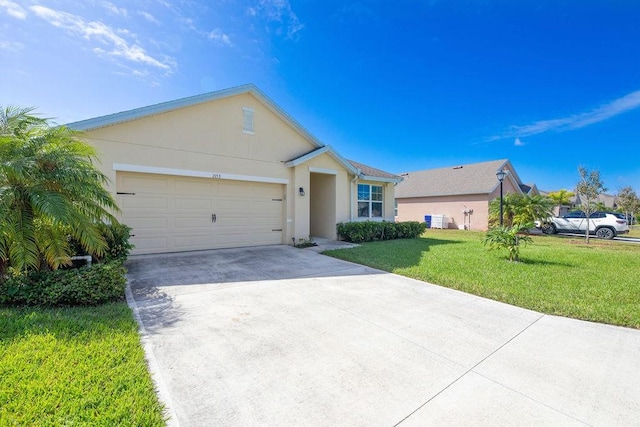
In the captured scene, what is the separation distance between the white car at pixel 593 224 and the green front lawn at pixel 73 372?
78.0 feet

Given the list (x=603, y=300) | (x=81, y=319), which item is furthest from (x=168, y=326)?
(x=603, y=300)

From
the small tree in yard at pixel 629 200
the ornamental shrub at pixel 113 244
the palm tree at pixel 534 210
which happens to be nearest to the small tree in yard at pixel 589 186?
the palm tree at pixel 534 210

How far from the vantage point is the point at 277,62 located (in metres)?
12.3

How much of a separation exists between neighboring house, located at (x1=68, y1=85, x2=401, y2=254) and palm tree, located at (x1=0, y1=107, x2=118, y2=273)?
2.63 m

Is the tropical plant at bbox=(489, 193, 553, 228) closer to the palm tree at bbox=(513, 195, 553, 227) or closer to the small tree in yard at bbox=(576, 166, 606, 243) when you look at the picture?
the palm tree at bbox=(513, 195, 553, 227)

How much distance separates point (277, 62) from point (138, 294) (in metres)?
11.0

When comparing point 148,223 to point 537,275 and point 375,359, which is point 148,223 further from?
point 537,275

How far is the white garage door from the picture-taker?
8438mm

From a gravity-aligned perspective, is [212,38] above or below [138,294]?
above

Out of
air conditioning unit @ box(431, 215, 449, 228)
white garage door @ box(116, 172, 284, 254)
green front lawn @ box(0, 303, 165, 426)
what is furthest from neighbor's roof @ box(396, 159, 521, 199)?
green front lawn @ box(0, 303, 165, 426)

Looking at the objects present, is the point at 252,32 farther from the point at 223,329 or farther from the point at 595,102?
the point at 595,102

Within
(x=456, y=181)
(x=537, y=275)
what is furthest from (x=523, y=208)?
(x=537, y=275)

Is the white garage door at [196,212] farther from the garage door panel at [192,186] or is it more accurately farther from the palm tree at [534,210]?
the palm tree at [534,210]

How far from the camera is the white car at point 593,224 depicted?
1723 cm
